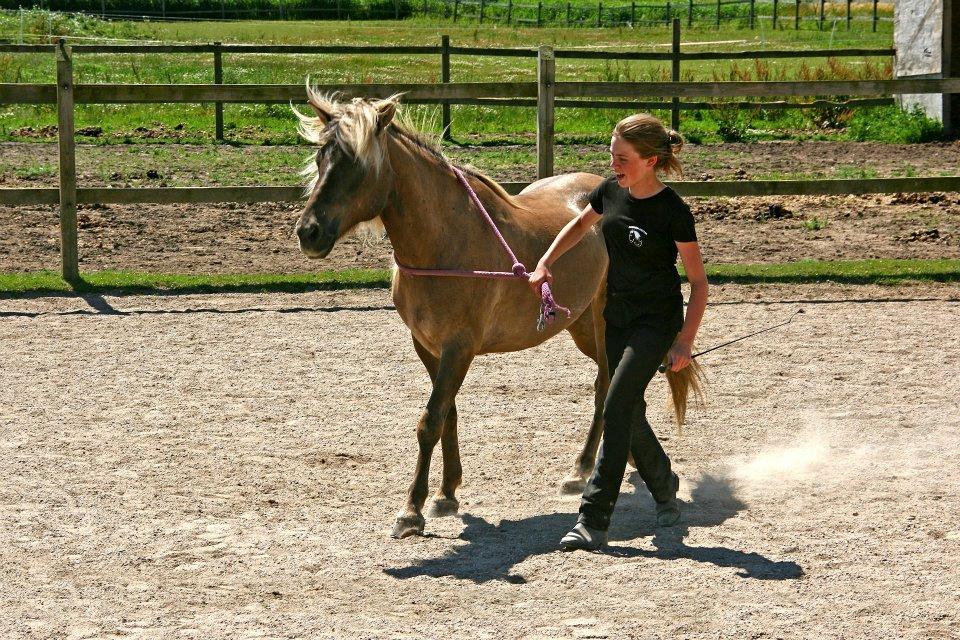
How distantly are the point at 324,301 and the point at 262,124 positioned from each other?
11835 millimetres

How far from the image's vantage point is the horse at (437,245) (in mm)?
4895

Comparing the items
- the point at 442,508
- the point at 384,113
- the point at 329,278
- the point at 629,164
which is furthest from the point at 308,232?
the point at 329,278

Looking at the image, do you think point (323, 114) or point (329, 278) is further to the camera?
point (329, 278)

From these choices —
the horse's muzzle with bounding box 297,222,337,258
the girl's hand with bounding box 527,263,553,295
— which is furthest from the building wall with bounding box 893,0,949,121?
the horse's muzzle with bounding box 297,222,337,258

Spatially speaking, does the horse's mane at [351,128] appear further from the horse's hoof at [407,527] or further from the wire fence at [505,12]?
the wire fence at [505,12]

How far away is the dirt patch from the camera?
11734mm

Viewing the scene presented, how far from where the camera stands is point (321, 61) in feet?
115

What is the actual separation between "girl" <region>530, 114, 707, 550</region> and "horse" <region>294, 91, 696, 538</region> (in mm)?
496

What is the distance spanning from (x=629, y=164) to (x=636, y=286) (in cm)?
51

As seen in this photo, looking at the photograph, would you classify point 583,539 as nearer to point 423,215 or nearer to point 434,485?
point 434,485

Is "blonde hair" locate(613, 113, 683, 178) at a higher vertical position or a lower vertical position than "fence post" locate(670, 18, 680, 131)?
lower

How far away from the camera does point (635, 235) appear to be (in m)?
4.79

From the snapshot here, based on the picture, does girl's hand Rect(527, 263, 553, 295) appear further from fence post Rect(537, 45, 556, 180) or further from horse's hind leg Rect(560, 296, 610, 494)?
fence post Rect(537, 45, 556, 180)

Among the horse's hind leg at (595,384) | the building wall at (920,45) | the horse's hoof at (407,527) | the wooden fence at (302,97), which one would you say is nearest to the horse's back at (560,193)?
the horse's hind leg at (595,384)
